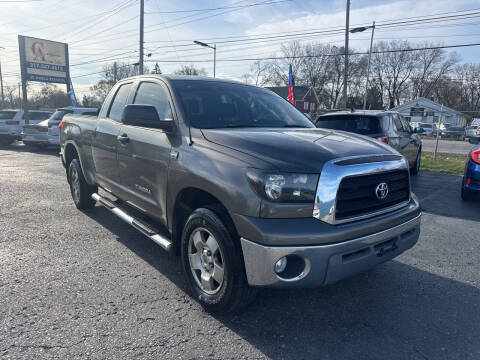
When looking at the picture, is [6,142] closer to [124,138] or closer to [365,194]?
[124,138]

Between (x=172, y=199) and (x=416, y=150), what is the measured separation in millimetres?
8513

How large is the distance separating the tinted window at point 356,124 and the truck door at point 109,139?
186 inches

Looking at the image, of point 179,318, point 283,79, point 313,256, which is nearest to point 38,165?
point 179,318

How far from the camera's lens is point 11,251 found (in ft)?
13.5

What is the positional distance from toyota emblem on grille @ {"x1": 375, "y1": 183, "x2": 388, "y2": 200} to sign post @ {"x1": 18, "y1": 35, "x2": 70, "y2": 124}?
27.3 meters

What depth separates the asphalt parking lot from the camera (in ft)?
8.02

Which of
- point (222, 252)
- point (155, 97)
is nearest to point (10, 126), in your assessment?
point (155, 97)

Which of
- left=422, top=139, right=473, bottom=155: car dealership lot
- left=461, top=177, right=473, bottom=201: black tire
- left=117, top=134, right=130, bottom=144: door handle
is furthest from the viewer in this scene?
left=422, top=139, right=473, bottom=155: car dealership lot

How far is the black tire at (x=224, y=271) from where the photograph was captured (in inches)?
100

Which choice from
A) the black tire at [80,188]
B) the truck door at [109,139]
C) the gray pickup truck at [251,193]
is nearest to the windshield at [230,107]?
the gray pickup truck at [251,193]

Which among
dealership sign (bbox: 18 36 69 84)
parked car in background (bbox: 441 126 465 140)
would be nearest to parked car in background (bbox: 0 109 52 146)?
dealership sign (bbox: 18 36 69 84)

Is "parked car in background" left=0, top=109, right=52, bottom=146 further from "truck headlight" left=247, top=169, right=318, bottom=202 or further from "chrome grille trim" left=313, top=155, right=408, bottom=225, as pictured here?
"chrome grille trim" left=313, top=155, right=408, bottom=225

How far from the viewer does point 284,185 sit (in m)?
2.42

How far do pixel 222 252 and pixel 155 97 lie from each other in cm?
199
